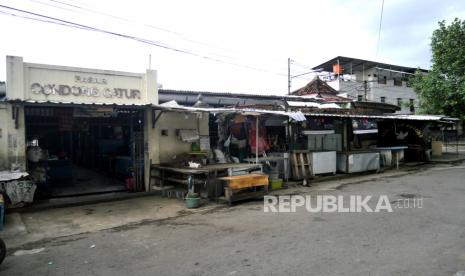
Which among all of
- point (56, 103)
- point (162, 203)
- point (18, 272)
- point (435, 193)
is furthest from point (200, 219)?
point (435, 193)

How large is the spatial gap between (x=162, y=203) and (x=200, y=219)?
2.44 meters

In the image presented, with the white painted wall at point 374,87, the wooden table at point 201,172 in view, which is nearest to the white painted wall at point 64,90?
the wooden table at point 201,172

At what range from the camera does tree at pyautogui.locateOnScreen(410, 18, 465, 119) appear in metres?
24.8

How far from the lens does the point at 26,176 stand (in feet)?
30.8

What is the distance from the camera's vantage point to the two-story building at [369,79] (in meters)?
37.0

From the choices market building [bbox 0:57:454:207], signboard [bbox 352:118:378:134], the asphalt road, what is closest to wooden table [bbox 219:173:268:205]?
market building [bbox 0:57:454:207]

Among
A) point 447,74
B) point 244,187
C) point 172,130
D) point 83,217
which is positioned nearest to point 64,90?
point 172,130

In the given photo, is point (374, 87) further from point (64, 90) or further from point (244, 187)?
point (64, 90)

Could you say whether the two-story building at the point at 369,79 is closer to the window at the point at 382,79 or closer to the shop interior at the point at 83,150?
the window at the point at 382,79

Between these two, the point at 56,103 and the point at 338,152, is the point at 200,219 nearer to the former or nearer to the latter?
the point at 56,103

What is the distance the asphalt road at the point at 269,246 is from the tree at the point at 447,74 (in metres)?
19.8

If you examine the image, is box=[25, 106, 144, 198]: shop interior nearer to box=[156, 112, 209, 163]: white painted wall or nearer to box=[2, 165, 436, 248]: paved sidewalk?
box=[156, 112, 209, 163]: white painted wall

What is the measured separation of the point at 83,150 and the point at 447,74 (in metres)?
25.6

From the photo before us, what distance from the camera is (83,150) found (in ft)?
53.5
